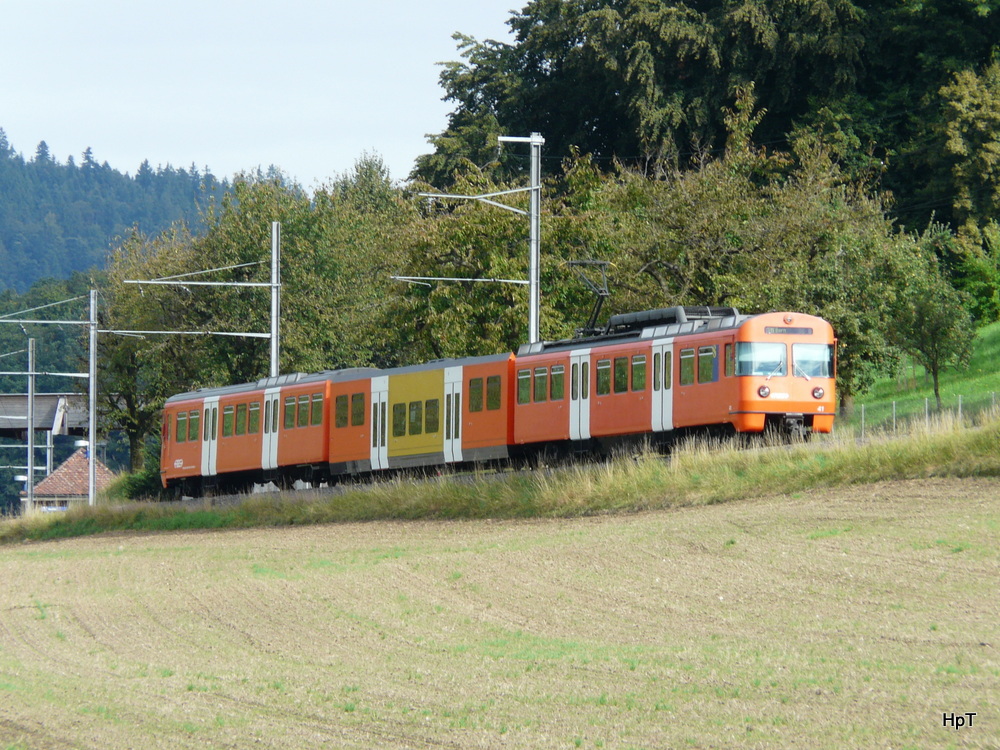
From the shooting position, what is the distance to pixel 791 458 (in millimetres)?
24047

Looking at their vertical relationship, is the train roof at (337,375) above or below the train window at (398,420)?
above

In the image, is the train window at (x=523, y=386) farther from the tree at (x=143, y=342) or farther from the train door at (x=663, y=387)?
the tree at (x=143, y=342)

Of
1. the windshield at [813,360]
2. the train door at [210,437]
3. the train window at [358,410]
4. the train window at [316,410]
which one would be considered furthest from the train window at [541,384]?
the train door at [210,437]

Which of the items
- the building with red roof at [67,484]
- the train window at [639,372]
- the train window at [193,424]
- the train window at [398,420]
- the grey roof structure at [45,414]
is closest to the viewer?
the train window at [639,372]

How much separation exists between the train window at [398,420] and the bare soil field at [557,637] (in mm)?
11877

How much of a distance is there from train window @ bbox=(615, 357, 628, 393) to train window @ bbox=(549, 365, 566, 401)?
5.08ft

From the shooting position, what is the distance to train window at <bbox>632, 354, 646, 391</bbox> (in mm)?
29766

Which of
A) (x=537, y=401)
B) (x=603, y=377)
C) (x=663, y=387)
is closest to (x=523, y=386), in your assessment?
(x=537, y=401)

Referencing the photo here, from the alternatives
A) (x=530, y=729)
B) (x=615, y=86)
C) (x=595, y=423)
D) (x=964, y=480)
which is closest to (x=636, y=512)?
(x=964, y=480)

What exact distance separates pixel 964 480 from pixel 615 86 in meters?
43.6

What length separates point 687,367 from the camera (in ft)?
95.3

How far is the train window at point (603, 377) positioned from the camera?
1200 inches

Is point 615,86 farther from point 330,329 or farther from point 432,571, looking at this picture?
point 432,571

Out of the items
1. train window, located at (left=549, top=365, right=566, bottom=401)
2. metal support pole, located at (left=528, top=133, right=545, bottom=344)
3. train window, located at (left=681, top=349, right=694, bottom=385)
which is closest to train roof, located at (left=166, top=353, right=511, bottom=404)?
train window, located at (left=549, top=365, right=566, bottom=401)
